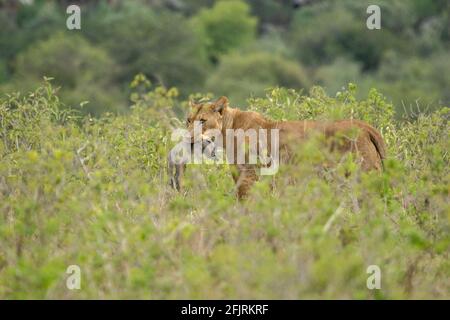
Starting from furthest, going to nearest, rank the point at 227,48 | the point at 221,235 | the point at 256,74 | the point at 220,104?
the point at 227,48 < the point at 256,74 < the point at 220,104 < the point at 221,235

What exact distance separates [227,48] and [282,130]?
6162cm

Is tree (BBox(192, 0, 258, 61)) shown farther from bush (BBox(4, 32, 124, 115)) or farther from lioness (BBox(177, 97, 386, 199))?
lioness (BBox(177, 97, 386, 199))

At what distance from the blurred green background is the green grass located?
94.4 feet

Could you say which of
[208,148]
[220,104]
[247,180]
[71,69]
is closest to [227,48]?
[71,69]

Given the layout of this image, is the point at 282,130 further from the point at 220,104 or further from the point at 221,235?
the point at 221,235

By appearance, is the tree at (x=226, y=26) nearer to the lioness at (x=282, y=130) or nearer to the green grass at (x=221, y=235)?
the lioness at (x=282, y=130)

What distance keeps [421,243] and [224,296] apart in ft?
4.88

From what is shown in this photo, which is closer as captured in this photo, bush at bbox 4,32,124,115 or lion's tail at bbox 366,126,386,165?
lion's tail at bbox 366,126,386,165

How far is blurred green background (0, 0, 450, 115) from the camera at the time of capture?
51.4 m

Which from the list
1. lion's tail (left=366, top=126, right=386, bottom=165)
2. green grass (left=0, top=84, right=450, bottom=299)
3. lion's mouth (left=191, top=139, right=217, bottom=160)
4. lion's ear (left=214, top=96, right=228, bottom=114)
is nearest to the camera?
green grass (left=0, top=84, right=450, bottom=299)

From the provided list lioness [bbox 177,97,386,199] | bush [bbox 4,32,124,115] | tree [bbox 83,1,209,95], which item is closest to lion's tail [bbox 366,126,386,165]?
lioness [bbox 177,97,386,199]

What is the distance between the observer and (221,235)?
9.01 meters

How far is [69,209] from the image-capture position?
883cm

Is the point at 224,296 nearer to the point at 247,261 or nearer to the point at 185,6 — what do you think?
the point at 247,261
